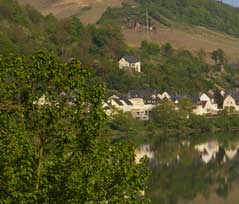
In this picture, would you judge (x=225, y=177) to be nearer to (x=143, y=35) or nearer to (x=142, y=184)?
(x=142, y=184)

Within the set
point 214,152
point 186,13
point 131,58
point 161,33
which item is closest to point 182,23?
point 186,13

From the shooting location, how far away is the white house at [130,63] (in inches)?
1828

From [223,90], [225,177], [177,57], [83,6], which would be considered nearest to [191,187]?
[225,177]

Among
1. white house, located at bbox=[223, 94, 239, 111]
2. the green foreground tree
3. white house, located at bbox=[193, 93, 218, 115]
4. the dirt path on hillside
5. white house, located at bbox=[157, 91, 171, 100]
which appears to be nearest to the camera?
the green foreground tree

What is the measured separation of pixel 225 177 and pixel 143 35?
140 ft

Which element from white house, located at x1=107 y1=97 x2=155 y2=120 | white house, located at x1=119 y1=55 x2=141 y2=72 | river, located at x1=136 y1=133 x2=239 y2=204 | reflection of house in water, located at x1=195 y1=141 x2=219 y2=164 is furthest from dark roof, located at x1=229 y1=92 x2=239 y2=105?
reflection of house in water, located at x1=195 y1=141 x2=219 y2=164

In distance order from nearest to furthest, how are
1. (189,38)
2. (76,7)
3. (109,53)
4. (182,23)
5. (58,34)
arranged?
1. (109,53)
2. (58,34)
3. (189,38)
4. (182,23)
5. (76,7)

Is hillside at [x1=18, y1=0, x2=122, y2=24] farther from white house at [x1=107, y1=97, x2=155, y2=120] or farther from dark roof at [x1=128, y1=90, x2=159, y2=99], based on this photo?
white house at [x1=107, y1=97, x2=155, y2=120]

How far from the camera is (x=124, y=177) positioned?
5156mm

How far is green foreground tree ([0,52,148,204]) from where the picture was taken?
4898 millimetres

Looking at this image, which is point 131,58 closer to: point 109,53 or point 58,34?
point 109,53

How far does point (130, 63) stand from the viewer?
1848 inches

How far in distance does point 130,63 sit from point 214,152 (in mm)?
20333

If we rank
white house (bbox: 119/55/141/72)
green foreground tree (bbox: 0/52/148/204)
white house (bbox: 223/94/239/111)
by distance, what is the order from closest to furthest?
green foreground tree (bbox: 0/52/148/204), white house (bbox: 223/94/239/111), white house (bbox: 119/55/141/72)
